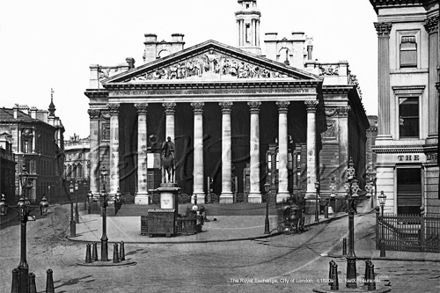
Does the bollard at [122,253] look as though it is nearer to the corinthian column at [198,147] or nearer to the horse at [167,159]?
the horse at [167,159]

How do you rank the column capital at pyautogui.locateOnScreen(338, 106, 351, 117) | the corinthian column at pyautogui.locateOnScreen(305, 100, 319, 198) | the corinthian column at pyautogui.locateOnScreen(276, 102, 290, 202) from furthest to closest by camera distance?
the column capital at pyautogui.locateOnScreen(338, 106, 351, 117), the corinthian column at pyautogui.locateOnScreen(305, 100, 319, 198), the corinthian column at pyautogui.locateOnScreen(276, 102, 290, 202)

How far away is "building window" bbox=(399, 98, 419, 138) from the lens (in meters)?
46.8

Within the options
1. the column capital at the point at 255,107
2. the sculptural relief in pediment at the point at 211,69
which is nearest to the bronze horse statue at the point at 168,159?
the column capital at the point at 255,107

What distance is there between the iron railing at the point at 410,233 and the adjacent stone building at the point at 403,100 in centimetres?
520

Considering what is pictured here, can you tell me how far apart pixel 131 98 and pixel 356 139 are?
123 feet

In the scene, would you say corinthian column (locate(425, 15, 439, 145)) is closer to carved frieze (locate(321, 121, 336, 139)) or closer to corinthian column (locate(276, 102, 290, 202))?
corinthian column (locate(276, 102, 290, 202))

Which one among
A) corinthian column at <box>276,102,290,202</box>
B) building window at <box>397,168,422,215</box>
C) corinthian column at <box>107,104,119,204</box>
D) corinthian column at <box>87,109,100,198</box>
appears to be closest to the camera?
building window at <box>397,168,422,215</box>

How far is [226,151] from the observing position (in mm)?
84375

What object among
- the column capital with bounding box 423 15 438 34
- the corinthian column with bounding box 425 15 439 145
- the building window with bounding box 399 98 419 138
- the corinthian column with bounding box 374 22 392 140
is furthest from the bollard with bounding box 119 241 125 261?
the column capital with bounding box 423 15 438 34

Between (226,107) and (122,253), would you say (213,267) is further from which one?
(226,107)

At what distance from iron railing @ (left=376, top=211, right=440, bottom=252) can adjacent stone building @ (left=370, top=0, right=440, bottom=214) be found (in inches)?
205

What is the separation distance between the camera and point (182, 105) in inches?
3489

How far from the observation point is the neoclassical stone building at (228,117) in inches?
3319

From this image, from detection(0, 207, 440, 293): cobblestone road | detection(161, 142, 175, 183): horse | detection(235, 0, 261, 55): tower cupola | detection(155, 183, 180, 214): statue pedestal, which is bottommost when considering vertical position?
detection(0, 207, 440, 293): cobblestone road
